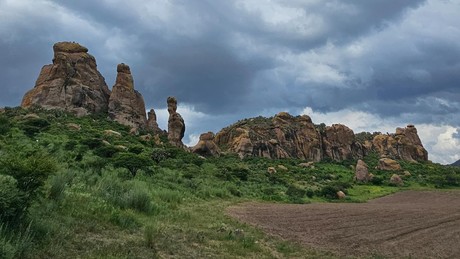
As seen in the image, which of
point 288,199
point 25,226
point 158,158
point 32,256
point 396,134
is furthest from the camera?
point 396,134

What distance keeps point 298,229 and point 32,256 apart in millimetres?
12114

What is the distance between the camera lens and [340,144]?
119125 millimetres

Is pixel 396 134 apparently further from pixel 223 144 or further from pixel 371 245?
pixel 371 245

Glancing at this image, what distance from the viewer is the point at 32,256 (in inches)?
303

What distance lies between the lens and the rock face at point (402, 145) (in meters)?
122

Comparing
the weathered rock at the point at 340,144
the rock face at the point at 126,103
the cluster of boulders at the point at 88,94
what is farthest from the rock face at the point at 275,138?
the rock face at the point at 126,103

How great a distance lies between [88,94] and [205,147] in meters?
23.8

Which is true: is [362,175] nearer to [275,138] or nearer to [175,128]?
[175,128]

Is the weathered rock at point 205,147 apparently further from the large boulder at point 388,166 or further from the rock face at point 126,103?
the large boulder at point 388,166

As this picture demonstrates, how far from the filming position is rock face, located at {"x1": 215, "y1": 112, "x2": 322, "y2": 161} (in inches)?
A: 3834

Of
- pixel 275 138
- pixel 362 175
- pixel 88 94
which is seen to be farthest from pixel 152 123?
pixel 362 175

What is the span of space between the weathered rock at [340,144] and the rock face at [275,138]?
3309 millimetres

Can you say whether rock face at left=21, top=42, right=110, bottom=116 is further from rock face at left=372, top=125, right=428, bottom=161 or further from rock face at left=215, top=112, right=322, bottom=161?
rock face at left=372, top=125, right=428, bottom=161

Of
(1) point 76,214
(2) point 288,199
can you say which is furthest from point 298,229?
(2) point 288,199
